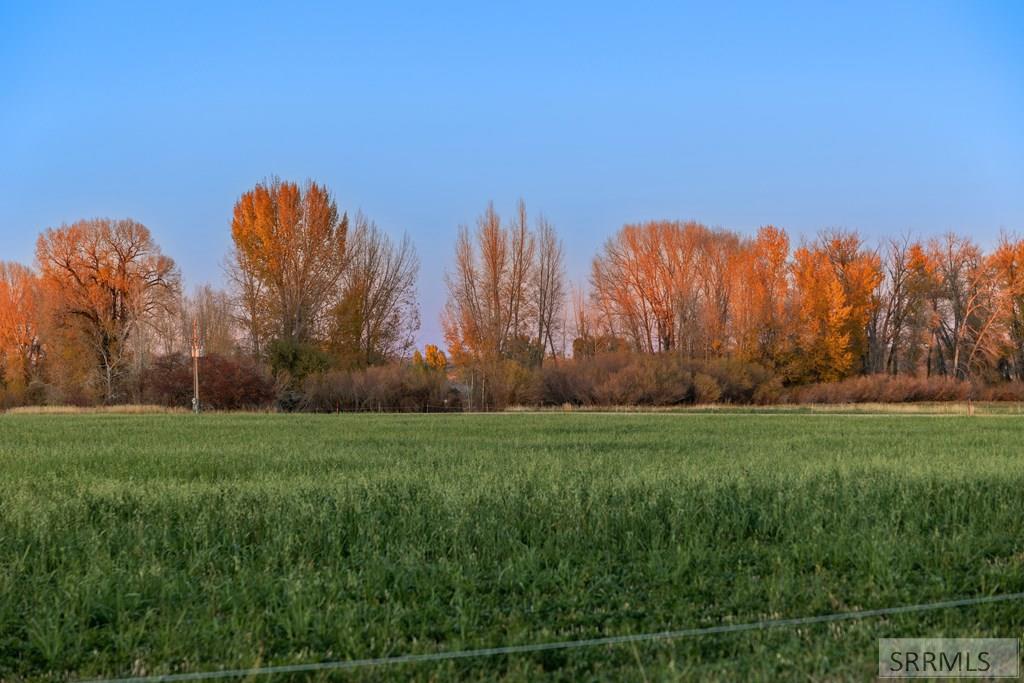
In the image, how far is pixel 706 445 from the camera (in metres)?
19.3

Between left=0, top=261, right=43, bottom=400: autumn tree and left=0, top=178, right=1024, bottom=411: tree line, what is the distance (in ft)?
0.35

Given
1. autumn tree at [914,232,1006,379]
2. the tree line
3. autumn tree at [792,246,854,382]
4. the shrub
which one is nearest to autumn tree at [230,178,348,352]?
the tree line

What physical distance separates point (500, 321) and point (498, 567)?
49074 mm

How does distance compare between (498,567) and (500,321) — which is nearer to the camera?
(498,567)

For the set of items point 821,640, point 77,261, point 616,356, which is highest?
point 77,261

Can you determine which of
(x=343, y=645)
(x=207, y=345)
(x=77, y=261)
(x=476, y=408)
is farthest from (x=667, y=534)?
(x=207, y=345)

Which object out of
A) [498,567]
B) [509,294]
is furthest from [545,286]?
[498,567]

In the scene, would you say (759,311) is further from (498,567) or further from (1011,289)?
(498,567)

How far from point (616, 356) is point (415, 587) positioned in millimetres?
47725

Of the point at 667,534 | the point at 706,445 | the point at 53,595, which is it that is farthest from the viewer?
the point at 706,445

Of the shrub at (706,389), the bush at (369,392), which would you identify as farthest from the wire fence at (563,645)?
the shrub at (706,389)

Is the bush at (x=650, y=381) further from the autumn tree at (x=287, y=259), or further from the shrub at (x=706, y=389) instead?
the autumn tree at (x=287, y=259)

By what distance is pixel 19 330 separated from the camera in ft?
191

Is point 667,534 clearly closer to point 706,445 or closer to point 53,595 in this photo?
point 53,595
